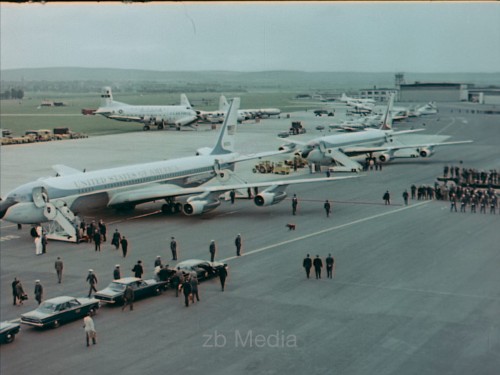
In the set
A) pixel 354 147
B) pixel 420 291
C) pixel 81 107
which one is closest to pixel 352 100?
pixel 81 107

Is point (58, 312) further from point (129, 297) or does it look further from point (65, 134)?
point (65, 134)

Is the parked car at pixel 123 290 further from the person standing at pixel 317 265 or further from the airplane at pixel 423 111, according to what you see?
the airplane at pixel 423 111

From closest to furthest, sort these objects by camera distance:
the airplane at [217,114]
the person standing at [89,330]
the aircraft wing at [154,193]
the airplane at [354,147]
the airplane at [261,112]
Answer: the person standing at [89,330] < the aircraft wing at [154,193] < the airplane at [354,147] < the airplane at [217,114] < the airplane at [261,112]

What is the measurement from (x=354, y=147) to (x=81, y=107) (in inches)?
3941

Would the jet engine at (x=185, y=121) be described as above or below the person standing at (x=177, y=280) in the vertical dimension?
above

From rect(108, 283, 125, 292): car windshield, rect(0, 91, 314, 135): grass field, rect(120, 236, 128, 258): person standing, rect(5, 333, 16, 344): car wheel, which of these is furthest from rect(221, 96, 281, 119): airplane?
rect(5, 333, 16, 344): car wheel

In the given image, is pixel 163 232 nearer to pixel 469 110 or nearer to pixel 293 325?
pixel 293 325

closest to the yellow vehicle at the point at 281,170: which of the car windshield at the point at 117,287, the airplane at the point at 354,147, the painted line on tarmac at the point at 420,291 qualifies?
the airplane at the point at 354,147

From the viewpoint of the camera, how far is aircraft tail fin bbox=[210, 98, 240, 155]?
55.4m

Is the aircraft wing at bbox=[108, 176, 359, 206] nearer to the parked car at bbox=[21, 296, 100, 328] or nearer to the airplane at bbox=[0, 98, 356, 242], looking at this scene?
the airplane at bbox=[0, 98, 356, 242]

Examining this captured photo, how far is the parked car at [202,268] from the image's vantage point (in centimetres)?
3045

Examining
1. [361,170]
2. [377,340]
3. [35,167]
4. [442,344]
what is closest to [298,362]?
[377,340]

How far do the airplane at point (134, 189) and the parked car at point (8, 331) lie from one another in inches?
630

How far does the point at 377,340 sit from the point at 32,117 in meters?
128
